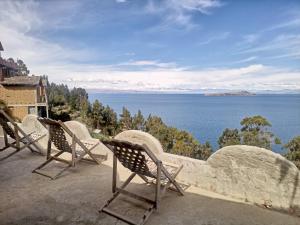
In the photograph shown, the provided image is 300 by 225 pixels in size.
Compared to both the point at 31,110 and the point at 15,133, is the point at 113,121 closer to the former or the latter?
the point at 31,110

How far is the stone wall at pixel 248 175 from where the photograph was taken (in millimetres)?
3156

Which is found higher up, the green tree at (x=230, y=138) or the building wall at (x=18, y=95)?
the building wall at (x=18, y=95)

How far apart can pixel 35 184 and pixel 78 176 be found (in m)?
0.73

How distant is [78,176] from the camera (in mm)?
4496

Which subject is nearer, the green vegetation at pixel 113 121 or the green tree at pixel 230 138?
the green vegetation at pixel 113 121

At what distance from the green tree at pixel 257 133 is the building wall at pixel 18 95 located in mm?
19714

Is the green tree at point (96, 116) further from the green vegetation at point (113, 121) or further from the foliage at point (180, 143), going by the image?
the foliage at point (180, 143)

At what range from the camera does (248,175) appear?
11.4 ft

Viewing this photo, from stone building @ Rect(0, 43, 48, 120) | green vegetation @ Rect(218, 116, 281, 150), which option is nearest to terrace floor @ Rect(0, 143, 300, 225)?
stone building @ Rect(0, 43, 48, 120)

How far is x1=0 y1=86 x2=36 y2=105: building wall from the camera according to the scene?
20.6m

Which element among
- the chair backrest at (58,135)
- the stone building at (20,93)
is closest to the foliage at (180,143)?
the stone building at (20,93)

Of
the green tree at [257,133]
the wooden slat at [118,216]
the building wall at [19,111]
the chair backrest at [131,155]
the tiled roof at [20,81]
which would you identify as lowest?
the green tree at [257,133]

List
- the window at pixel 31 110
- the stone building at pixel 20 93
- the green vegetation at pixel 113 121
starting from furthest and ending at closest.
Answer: the green vegetation at pixel 113 121 < the window at pixel 31 110 < the stone building at pixel 20 93

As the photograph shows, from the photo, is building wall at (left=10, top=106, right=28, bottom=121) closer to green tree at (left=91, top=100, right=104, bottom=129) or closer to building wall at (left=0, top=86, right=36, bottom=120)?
building wall at (left=0, top=86, right=36, bottom=120)
